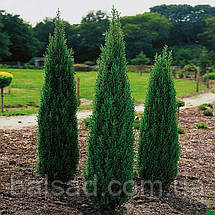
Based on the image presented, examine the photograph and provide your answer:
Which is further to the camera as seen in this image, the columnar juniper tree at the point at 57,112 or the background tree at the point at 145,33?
the background tree at the point at 145,33

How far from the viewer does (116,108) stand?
159 inches

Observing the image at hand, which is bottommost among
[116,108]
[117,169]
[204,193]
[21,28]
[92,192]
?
[204,193]

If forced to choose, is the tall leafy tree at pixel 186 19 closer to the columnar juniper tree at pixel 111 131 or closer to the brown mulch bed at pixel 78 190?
the brown mulch bed at pixel 78 190

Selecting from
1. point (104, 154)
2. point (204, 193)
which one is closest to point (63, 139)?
point (104, 154)

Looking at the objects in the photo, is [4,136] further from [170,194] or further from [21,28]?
[21,28]

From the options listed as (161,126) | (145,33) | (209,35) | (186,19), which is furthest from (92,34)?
(161,126)

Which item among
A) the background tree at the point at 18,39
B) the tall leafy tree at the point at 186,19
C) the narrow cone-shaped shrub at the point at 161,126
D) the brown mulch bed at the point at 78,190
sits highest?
the tall leafy tree at the point at 186,19

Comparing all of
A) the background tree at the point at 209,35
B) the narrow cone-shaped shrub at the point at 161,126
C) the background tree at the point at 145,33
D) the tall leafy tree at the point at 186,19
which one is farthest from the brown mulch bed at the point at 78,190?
the tall leafy tree at the point at 186,19

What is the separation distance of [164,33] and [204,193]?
7136 cm

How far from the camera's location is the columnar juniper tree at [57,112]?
4805 millimetres

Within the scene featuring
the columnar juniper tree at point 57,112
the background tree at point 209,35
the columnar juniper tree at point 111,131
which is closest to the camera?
the columnar juniper tree at point 111,131

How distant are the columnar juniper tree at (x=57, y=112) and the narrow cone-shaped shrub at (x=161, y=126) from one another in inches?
48.3

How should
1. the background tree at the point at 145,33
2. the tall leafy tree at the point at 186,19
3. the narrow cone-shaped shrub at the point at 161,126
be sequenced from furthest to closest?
the tall leafy tree at the point at 186,19 → the background tree at the point at 145,33 → the narrow cone-shaped shrub at the point at 161,126

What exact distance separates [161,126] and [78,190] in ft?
5.36
